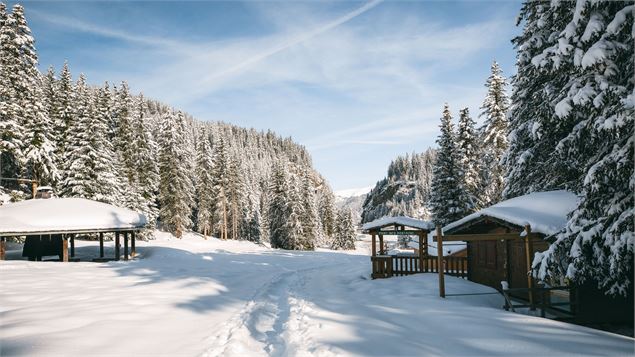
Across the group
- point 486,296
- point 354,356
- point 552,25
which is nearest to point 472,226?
point 486,296

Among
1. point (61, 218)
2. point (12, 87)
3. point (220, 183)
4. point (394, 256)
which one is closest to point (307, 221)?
point (220, 183)

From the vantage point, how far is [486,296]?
582 inches

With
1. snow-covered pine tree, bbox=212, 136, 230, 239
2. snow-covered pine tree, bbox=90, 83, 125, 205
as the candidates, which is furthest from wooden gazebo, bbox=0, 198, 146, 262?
snow-covered pine tree, bbox=212, 136, 230, 239

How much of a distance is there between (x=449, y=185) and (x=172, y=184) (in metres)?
33.9

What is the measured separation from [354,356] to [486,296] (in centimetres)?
957

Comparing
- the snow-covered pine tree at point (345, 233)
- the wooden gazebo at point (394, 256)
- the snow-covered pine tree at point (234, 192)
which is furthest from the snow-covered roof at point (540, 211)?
the snow-covered pine tree at point (345, 233)

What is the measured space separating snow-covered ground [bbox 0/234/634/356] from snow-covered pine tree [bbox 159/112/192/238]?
2981cm

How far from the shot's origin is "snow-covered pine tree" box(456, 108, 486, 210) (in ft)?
108

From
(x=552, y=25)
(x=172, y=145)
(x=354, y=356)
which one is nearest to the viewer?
(x=354, y=356)

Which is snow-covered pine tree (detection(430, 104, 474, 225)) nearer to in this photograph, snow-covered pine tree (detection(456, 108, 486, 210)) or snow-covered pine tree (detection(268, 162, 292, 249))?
snow-covered pine tree (detection(456, 108, 486, 210))

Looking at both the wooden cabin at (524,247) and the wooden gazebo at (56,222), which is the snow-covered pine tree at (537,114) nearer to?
the wooden cabin at (524,247)

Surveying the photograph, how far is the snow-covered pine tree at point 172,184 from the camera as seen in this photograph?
4731cm

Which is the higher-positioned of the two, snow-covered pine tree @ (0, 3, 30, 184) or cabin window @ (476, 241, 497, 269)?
snow-covered pine tree @ (0, 3, 30, 184)

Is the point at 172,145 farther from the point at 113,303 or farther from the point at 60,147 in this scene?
the point at 113,303
